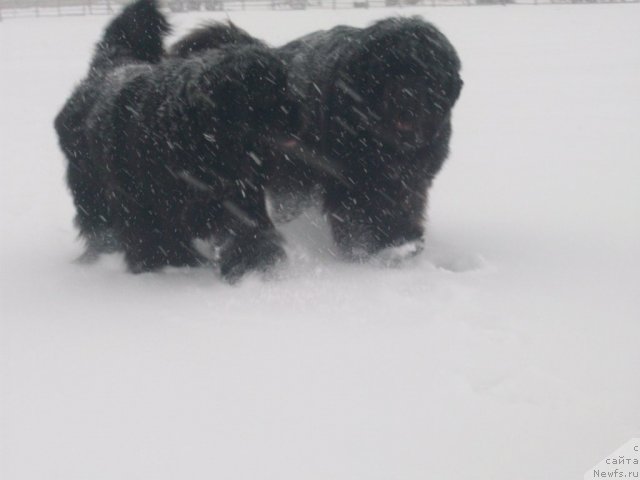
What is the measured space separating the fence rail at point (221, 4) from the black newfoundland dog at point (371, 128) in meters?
22.3

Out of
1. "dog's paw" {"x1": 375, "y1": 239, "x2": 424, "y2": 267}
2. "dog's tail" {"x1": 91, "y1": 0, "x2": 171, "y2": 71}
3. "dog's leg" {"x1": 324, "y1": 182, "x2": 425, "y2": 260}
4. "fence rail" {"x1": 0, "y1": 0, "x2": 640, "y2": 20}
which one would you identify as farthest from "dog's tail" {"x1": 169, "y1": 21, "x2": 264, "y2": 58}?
"fence rail" {"x1": 0, "y1": 0, "x2": 640, "y2": 20}

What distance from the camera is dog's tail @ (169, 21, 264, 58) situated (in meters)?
4.13

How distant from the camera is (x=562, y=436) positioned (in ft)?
6.64

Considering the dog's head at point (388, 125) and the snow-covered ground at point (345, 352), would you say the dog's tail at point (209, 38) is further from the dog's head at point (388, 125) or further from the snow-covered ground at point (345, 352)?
the dog's head at point (388, 125)

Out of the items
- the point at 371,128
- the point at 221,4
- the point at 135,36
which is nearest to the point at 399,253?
the point at 371,128

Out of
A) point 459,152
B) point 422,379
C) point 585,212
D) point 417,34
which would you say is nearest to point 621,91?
point 459,152

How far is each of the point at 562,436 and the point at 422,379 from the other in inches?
18.8

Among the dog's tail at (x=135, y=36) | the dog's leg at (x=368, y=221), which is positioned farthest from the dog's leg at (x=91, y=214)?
the dog's leg at (x=368, y=221)

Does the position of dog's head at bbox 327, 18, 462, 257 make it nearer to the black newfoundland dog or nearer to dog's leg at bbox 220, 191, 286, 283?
the black newfoundland dog

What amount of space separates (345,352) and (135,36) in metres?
2.45

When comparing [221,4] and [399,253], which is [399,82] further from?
[221,4]

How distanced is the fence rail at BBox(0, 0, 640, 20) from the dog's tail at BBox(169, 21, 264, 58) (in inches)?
842

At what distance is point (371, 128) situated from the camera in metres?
3.47

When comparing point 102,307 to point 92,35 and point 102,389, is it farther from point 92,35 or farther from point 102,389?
point 92,35
